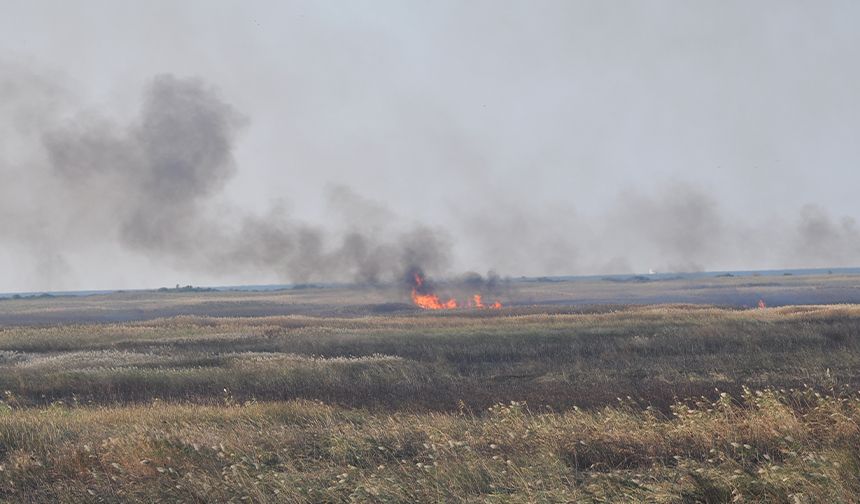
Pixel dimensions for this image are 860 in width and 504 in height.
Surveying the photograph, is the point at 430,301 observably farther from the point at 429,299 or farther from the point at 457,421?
the point at 457,421

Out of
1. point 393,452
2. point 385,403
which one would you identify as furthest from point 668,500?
point 385,403

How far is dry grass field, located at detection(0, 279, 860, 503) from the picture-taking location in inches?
379

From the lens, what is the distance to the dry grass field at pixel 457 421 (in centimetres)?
962

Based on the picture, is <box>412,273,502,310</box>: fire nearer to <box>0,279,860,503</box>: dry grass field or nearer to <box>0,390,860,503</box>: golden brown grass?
<box>0,279,860,503</box>: dry grass field

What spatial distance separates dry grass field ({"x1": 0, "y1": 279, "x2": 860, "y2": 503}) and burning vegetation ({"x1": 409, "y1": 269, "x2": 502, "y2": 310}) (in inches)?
1815

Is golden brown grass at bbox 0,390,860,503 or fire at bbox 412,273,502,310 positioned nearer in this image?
golden brown grass at bbox 0,390,860,503

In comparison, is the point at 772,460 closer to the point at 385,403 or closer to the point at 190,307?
the point at 385,403

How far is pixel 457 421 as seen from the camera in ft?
48.0

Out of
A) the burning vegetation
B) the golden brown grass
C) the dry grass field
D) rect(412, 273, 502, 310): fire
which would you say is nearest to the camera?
the golden brown grass

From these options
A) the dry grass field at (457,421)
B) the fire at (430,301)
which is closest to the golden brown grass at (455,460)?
the dry grass field at (457,421)

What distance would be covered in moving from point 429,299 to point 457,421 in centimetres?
7520

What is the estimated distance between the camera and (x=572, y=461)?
1098 cm

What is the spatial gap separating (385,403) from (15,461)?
828 centimetres

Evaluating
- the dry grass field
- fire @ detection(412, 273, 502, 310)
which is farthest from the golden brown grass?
fire @ detection(412, 273, 502, 310)
